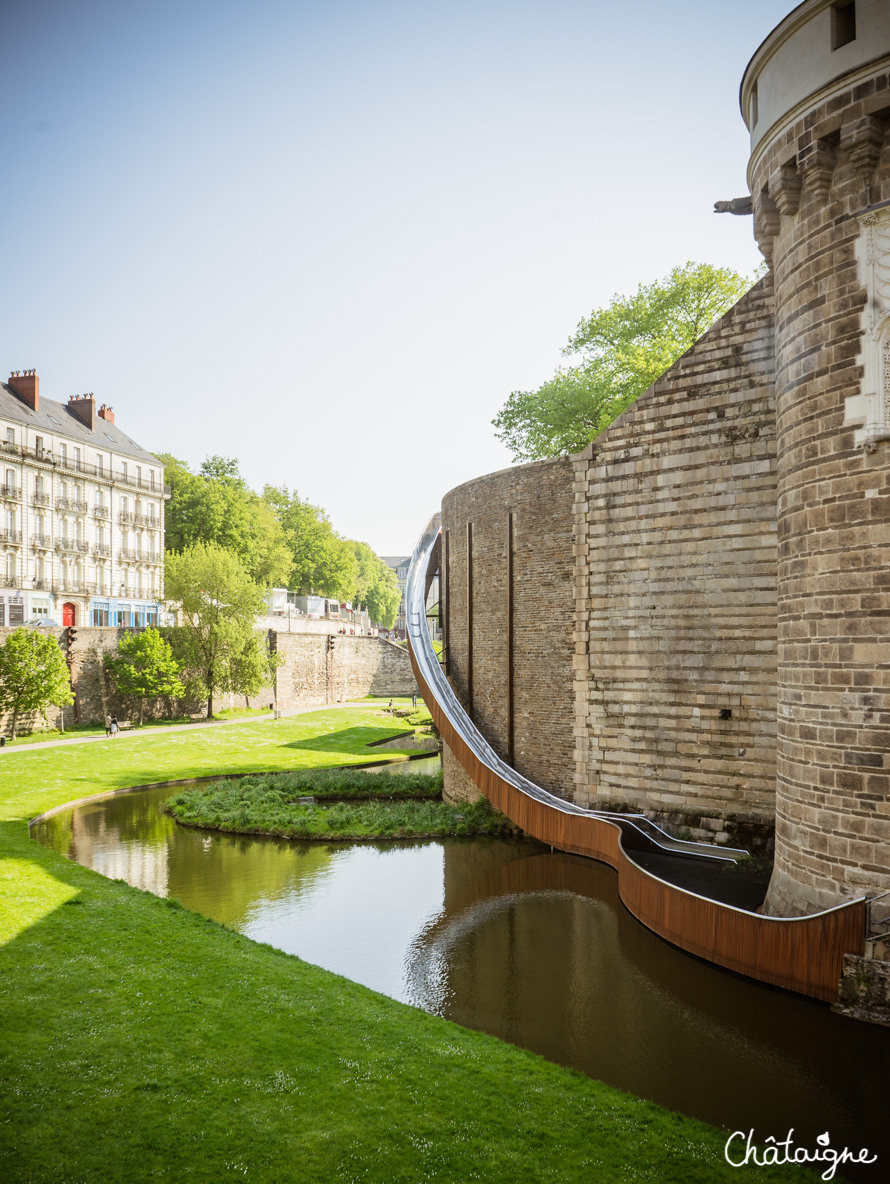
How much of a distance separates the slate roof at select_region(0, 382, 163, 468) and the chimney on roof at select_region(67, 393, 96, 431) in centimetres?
18

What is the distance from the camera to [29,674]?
92.1 ft

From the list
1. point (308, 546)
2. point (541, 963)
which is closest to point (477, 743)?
point (541, 963)

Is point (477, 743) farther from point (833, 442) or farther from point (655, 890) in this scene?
point (833, 442)

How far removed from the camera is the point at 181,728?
34.2 meters

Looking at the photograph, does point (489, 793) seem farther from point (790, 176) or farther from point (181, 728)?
point (181, 728)

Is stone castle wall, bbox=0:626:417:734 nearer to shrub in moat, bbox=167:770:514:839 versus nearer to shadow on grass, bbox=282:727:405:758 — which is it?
shadow on grass, bbox=282:727:405:758

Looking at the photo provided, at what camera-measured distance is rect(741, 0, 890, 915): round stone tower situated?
8.73m

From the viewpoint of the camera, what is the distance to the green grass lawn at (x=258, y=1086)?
597 centimetres

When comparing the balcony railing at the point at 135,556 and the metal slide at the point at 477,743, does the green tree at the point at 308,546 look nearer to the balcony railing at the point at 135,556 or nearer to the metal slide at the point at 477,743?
the balcony railing at the point at 135,556

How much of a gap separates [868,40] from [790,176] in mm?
1381

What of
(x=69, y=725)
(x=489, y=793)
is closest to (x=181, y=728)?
(x=69, y=725)

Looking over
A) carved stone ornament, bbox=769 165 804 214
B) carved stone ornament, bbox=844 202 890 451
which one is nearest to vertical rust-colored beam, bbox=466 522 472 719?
carved stone ornament, bbox=769 165 804 214

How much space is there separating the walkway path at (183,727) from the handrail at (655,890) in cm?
1430

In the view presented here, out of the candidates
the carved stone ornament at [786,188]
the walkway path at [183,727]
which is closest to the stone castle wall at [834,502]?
the carved stone ornament at [786,188]
